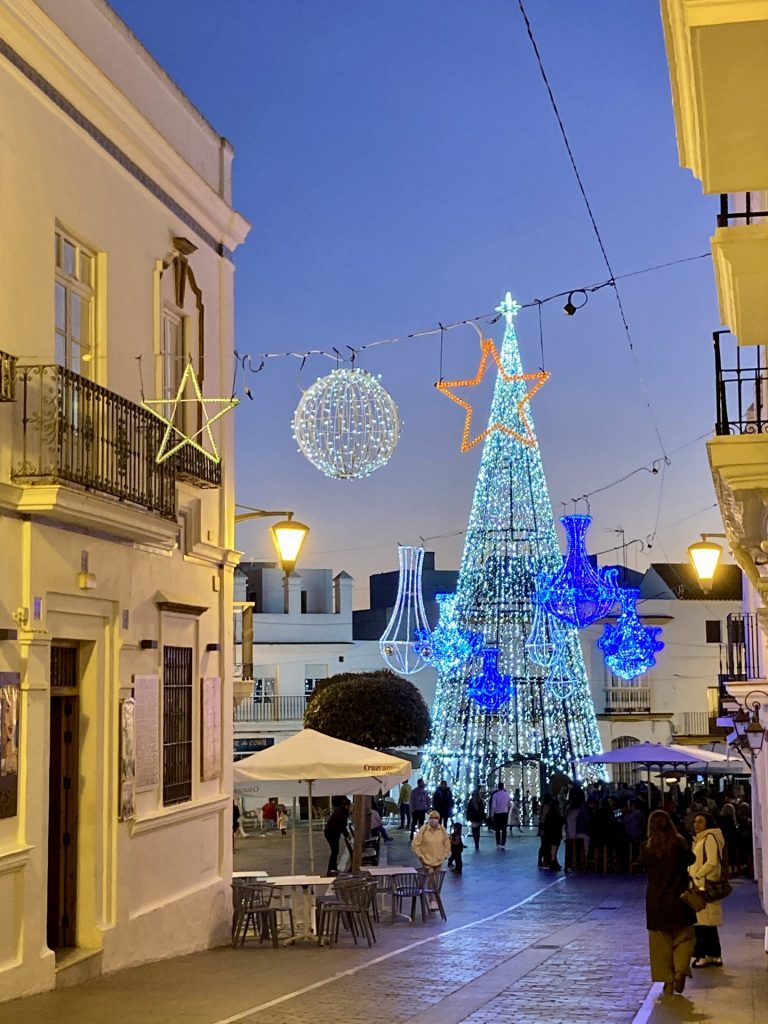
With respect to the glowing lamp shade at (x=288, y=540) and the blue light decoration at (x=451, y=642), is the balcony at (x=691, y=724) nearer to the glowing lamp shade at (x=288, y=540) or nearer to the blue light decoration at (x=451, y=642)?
the blue light decoration at (x=451, y=642)

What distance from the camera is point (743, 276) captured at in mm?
7566

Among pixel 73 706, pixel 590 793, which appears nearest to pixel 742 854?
pixel 590 793

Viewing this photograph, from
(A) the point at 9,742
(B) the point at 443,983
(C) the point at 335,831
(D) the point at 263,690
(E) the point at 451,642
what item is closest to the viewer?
(A) the point at 9,742

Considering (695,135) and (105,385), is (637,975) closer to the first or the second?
(105,385)

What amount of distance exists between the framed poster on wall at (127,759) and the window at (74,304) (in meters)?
3.09

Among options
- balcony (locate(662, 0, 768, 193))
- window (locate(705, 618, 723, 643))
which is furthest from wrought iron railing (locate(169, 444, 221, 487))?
window (locate(705, 618, 723, 643))

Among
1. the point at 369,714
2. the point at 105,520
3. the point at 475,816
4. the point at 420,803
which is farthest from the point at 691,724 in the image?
the point at 105,520

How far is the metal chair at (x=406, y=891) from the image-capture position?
18658 mm

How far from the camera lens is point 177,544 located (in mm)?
15414

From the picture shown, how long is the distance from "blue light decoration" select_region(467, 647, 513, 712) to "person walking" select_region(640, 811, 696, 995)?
69.5ft

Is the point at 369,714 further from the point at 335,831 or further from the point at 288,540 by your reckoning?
the point at 288,540

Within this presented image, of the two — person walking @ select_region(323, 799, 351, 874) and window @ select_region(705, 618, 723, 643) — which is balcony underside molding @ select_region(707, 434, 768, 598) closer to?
person walking @ select_region(323, 799, 351, 874)

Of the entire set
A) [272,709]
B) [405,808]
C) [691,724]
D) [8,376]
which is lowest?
[405,808]

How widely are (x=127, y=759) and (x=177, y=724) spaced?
183 centimetres
